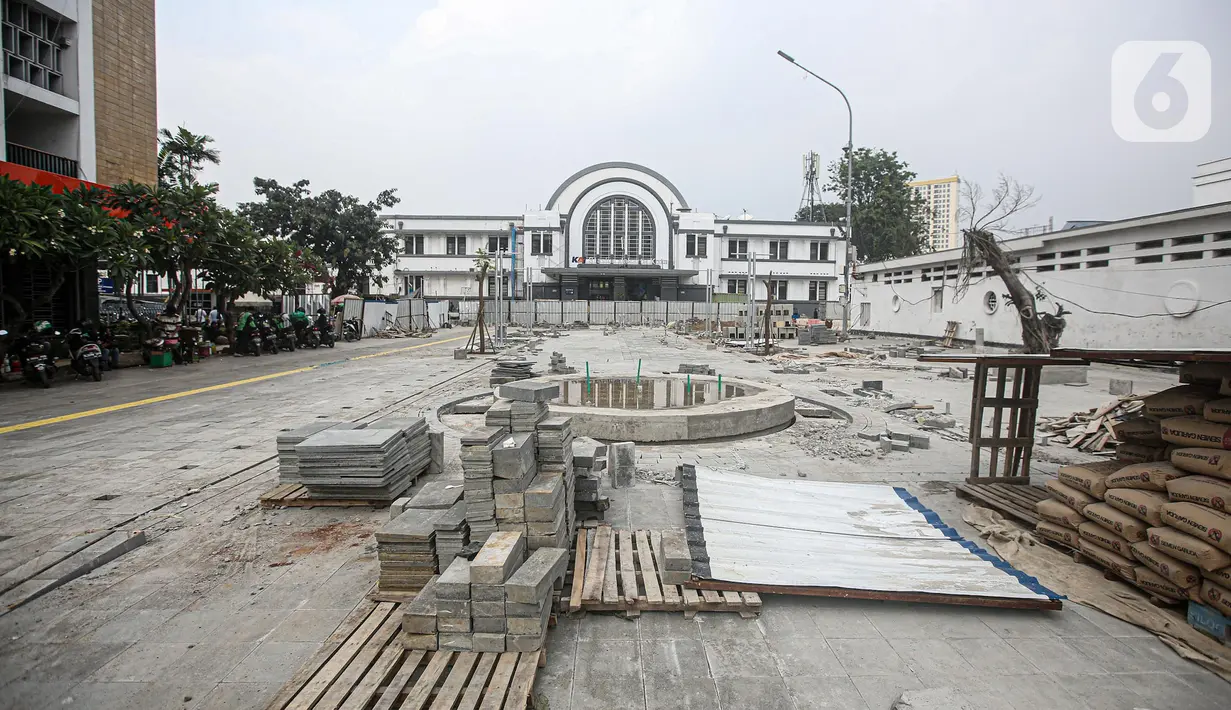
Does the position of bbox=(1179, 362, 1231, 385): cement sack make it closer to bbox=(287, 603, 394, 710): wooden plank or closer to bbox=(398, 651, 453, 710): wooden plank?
bbox=(398, 651, 453, 710): wooden plank

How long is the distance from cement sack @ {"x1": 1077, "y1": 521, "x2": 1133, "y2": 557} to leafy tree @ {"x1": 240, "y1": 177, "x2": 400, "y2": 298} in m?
38.9

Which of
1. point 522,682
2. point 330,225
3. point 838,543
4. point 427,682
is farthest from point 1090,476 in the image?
point 330,225

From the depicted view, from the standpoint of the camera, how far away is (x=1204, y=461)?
3908mm

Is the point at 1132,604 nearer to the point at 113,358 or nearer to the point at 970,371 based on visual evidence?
the point at 970,371

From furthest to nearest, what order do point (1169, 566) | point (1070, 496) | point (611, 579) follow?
point (1070, 496)
point (611, 579)
point (1169, 566)

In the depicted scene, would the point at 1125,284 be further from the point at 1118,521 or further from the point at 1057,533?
the point at 1118,521

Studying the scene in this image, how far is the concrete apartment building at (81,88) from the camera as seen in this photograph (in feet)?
52.9

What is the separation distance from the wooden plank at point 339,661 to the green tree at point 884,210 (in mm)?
53202

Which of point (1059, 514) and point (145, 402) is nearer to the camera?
point (1059, 514)

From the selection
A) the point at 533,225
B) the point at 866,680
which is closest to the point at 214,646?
the point at 866,680

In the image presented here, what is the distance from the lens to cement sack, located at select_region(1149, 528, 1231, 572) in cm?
346

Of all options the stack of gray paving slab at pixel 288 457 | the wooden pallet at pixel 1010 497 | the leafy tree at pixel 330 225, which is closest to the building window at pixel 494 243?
the leafy tree at pixel 330 225

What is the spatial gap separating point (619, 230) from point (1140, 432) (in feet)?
158

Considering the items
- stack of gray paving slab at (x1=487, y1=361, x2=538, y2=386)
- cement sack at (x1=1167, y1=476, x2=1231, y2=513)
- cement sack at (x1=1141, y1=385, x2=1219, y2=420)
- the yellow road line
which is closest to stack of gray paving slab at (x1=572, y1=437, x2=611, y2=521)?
cement sack at (x1=1167, y1=476, x2=1231, y2=513)
